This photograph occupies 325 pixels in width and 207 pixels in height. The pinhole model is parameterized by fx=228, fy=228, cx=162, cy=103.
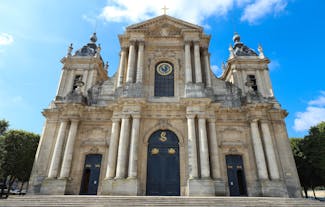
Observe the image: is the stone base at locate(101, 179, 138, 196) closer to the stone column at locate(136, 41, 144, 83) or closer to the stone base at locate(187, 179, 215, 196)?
the stone base at locate(187, 179, 215, 196)

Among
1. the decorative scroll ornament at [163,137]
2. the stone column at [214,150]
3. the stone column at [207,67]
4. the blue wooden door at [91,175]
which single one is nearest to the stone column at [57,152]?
the blue wooden door at [91,175]

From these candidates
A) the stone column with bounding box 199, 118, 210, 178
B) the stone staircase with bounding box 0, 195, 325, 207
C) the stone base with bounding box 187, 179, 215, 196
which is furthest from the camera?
the stone column with bounding box 199, 118, 210, 178

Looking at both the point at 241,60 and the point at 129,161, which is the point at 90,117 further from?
the point at 241,60

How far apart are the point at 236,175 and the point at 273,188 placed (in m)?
2.34

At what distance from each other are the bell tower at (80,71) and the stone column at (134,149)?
647 centimetres

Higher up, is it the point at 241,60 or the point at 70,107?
the point at 241,60

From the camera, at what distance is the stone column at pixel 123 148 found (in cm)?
1413

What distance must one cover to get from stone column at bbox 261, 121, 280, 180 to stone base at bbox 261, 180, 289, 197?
0.48 m

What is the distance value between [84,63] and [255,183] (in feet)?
56.9

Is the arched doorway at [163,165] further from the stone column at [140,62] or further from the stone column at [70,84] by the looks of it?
the stone column at [70,84]

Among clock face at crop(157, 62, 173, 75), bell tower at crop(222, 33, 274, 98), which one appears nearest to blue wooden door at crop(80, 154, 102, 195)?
clock face at crop(157, 62, 173, 75)

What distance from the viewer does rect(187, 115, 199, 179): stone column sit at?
14.1 metres

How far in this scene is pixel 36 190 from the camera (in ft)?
49.2

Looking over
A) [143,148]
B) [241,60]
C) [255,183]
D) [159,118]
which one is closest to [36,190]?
[143,148]
